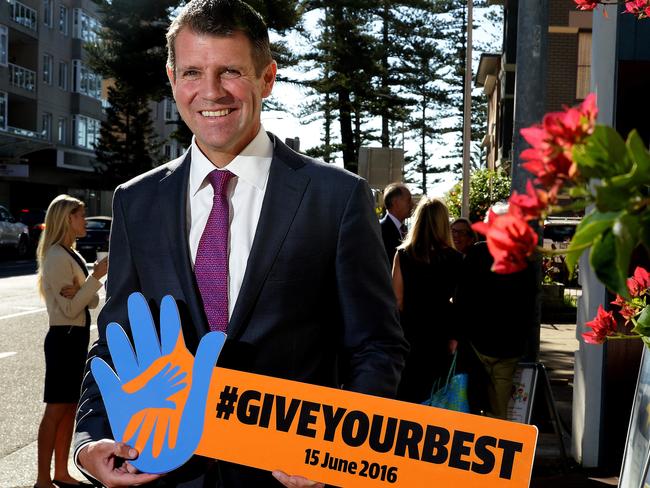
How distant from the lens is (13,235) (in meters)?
32.5

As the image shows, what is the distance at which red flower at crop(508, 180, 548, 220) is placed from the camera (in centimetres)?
102

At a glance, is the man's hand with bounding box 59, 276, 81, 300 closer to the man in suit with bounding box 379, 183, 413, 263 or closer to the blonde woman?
the blonde woman

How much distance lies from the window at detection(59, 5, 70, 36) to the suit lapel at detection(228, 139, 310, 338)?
52371 millimetres

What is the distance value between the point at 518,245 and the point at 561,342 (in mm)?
13406

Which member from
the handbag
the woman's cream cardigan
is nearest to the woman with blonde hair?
the handbag

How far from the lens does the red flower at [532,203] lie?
102cm

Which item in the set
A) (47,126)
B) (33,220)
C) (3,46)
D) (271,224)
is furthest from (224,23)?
(47,126)

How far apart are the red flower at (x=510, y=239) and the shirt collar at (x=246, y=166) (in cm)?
136

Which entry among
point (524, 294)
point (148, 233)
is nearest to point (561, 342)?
point (524, 294)

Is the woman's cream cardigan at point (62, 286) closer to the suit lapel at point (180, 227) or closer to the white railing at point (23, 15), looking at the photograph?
the suit lapel at point (180, 227)

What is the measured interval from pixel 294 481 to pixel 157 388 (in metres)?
0.38

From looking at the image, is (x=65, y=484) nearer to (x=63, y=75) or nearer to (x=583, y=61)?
(x=583, y=61)

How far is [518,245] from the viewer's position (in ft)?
3.37

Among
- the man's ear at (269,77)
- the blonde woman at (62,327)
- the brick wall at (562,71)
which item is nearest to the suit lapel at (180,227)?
the man's ear at (269,77)
